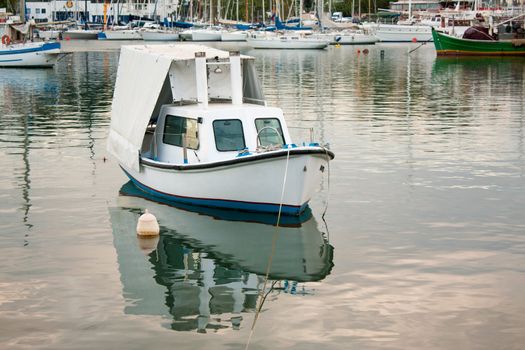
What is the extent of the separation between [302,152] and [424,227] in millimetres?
3775

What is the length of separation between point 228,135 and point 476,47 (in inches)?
3638

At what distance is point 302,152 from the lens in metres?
23.7

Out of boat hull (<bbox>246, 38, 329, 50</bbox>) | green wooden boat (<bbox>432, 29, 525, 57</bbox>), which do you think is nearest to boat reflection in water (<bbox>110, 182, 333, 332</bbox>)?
green wooden boat (<bbox>432, 29, 525, 57</bbox>)

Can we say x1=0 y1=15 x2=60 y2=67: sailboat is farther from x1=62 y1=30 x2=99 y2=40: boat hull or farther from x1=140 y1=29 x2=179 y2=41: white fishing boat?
x1=62 y1=30 x2=99 y2=40: boat hull

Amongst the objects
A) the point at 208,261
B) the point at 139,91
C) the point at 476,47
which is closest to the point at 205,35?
the point at 476,47

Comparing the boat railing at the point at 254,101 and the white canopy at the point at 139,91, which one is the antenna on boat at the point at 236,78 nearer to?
the white canopy at the point at 139,91

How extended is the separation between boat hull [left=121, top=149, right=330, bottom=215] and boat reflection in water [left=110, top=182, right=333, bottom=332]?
36 centimetres

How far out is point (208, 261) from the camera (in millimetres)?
22156

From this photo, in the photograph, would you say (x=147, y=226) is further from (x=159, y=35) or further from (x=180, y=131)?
(x=159, y=35)

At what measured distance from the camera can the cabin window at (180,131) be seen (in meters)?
26.7

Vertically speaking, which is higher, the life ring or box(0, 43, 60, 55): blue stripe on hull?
the life ring

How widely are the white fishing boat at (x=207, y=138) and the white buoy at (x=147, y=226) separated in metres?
1.97

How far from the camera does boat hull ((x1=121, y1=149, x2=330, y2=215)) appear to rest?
24.0m

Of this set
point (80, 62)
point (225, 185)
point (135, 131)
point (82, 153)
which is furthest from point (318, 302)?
point (80, 62)
